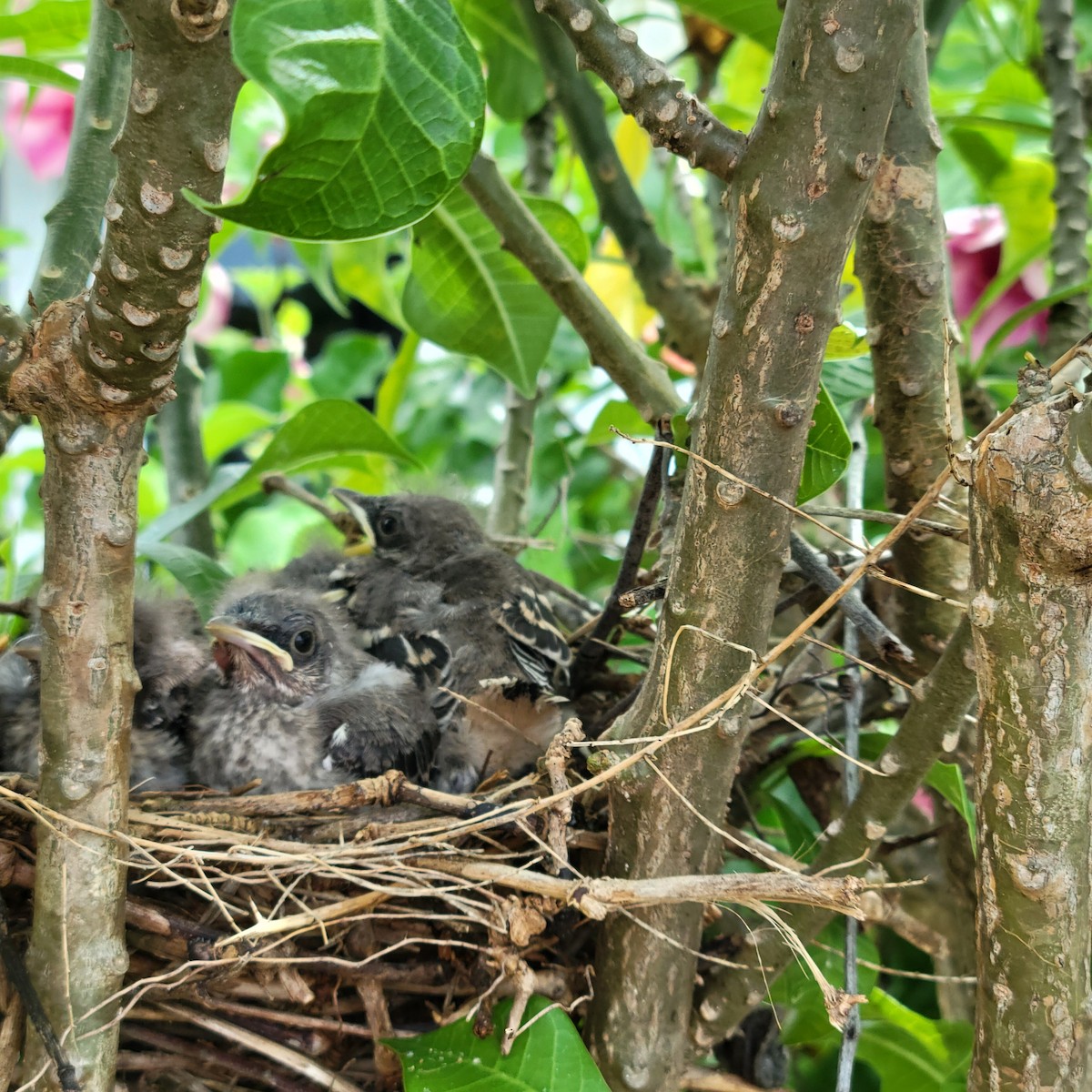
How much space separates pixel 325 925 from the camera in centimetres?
83

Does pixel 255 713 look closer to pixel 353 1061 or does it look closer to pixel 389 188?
pixel 353 1061

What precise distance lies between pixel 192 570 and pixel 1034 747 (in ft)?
2.96

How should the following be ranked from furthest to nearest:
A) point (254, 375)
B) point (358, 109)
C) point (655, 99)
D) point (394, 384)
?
point (254, 375) → point (394, 384) → point (655, 99) → point (358, 109)

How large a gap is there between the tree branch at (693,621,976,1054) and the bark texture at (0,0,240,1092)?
45 centimetres

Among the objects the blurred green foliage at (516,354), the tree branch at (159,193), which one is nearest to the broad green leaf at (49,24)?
the blurred green foliage at (516,354)

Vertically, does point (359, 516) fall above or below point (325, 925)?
above

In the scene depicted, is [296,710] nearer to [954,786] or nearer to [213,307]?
[954,786]

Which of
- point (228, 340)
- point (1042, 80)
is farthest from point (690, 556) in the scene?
point (228, 340)

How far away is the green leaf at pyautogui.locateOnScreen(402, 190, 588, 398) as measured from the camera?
1135 mm

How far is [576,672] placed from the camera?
1158 mm

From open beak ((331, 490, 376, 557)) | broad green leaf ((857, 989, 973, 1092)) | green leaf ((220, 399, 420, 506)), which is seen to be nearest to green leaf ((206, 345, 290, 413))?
open beak ((331, 490, 376, 557))

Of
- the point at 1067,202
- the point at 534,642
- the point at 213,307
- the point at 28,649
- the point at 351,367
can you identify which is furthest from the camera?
the point at 351,367

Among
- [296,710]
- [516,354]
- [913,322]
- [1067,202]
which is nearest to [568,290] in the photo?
[516,354]

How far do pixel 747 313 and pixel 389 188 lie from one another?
0.22m
